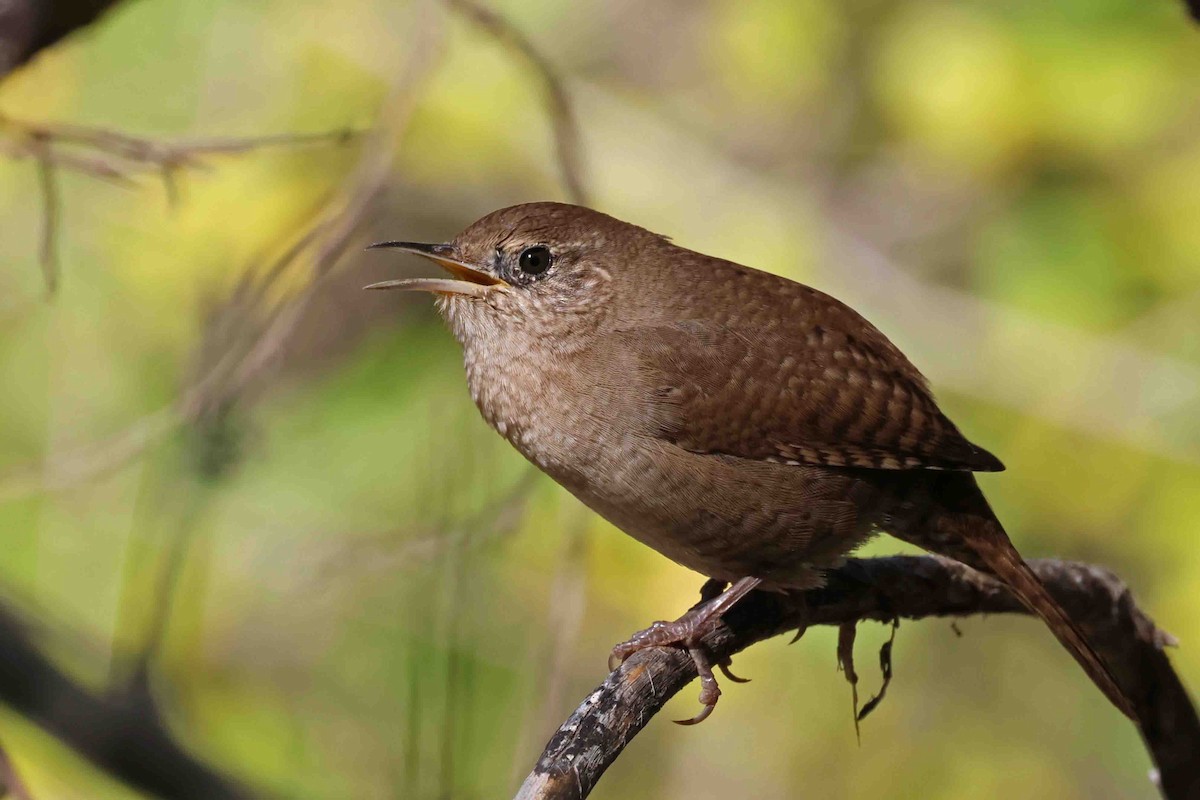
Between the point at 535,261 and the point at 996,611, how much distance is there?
1.43 metres

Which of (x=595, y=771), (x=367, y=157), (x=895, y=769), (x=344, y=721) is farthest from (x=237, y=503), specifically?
(x=595, y=771)

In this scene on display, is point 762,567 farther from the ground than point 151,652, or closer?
farther from the ground

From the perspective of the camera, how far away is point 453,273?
307 cm

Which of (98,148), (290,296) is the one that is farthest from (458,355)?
(98,148)

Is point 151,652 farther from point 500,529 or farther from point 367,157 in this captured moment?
point 367,157

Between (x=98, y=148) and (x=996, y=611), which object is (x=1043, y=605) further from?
(x=98, y=148)

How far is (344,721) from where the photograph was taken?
4.89m

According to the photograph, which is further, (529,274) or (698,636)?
(529,274)

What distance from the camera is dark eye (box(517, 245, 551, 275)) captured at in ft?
9.87

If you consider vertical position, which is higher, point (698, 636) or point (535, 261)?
A: point (535, 261)

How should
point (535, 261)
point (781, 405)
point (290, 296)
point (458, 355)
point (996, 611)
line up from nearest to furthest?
point (781, 405) < point (535, 261) < point (996, 611) < point (290, 296) < point (458, 355)

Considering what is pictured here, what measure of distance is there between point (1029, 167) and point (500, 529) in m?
3.08

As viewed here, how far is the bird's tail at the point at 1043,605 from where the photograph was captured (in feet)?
8.92

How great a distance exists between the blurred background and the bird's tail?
1738 mm
